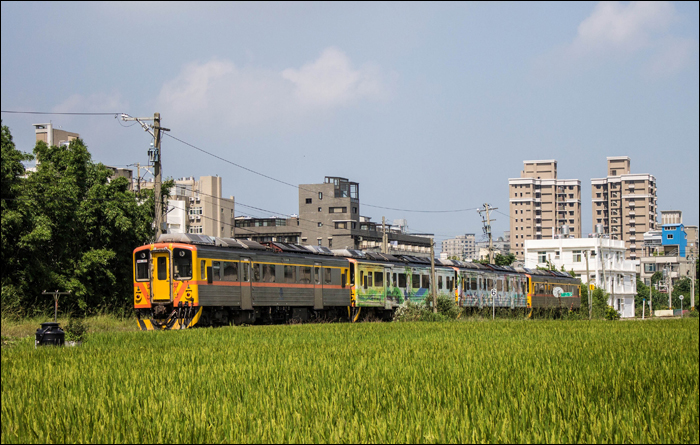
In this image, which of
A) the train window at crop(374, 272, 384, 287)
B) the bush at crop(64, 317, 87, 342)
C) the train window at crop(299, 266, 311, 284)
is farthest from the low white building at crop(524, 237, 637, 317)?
the bush at crop(64, 317, 87, 342)

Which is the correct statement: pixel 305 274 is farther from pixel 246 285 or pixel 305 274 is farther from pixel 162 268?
pixel 162 268

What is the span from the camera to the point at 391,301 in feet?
118

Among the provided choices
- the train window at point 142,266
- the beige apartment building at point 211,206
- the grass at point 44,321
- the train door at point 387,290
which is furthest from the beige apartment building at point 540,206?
the train window at point 142,266

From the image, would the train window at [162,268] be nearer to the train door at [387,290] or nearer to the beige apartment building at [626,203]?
the train door at [387,290]

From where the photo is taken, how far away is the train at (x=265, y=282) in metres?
24.5

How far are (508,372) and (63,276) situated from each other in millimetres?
23100

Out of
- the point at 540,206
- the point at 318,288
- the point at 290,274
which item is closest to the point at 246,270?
the point at 290,274

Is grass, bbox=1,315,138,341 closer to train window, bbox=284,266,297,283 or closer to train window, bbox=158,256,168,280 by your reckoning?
train window, bbox=158,256,168,280

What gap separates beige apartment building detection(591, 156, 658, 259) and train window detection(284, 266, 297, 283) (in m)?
150

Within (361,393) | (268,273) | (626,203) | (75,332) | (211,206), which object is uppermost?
(626,203)

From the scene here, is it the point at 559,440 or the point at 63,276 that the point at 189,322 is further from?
the point at 559,440

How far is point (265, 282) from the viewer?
27.2 m

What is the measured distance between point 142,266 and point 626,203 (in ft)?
541

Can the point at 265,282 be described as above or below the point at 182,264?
below
